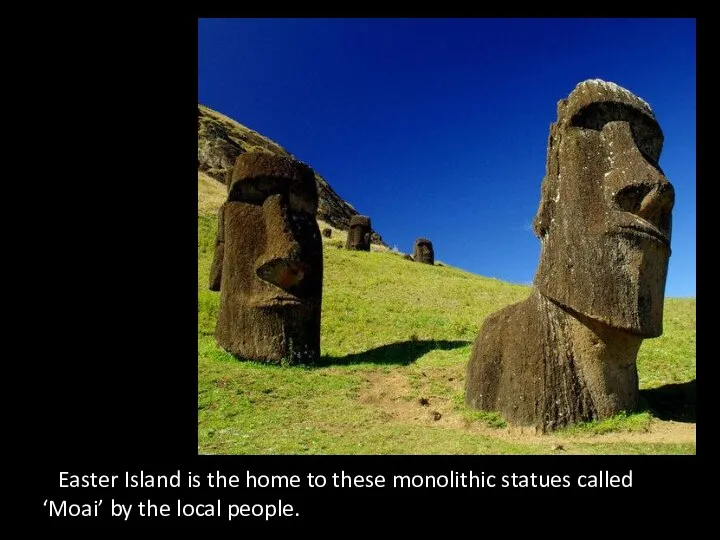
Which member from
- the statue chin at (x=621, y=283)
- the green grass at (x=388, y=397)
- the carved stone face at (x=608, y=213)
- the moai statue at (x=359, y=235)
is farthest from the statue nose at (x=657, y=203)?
the moai statue at (x=359, y=235)

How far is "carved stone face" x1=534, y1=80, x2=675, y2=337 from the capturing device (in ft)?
21.8

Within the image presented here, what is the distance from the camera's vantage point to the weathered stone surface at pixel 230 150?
59.4 metres

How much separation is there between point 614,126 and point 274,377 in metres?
6.85

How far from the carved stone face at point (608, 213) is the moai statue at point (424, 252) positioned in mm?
30526

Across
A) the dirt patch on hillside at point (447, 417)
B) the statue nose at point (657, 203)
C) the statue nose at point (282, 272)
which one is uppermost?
the statue nose at point (657, 203)

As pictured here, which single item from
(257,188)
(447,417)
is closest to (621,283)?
(447,417)

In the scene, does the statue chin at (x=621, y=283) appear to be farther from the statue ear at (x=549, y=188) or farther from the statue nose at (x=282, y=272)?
the statue nose at (x=282, y=272)

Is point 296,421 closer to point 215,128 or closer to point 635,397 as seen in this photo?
point 635,397

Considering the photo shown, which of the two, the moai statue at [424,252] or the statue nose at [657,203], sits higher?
the moai statue at [424,252]

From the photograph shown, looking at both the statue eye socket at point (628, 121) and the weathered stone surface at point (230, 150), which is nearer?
the statue eye socket at point (628, 121)

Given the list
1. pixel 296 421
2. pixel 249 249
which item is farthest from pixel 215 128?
pixel 296 421

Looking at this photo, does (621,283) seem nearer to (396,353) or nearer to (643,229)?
(643,229)

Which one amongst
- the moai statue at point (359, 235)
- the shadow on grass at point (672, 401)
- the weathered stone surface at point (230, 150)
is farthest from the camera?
the weathered stone surface at point (230, 150)

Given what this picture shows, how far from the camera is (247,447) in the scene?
6547mm
